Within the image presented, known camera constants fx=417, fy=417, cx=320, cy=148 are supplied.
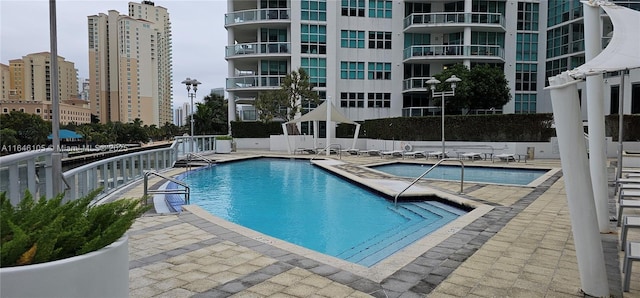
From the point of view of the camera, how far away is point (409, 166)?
1909 centimetres

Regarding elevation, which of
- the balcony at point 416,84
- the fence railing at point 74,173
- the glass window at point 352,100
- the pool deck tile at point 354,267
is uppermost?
the balcony at point 416,84

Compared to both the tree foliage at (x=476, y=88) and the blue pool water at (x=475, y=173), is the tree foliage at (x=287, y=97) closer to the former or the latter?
the tree foliage at (x=476, y=88)

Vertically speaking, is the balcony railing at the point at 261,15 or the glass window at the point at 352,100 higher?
the balcony railing at the point at 261,15

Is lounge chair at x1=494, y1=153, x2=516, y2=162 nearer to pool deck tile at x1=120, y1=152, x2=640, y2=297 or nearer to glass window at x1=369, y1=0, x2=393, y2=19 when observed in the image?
pool deck tile at x1=120, y1=152, x2=640, y2=297

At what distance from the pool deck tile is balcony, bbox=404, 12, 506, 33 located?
91.7 feet

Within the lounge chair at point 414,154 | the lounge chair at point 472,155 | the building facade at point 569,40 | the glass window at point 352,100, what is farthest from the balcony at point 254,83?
the building facade at point 569,40

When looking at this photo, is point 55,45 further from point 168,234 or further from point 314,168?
point 314,168

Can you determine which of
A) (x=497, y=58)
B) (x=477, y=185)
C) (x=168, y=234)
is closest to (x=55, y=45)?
(x=168, y=234)

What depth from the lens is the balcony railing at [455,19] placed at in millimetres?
31803

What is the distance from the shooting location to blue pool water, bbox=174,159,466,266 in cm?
717

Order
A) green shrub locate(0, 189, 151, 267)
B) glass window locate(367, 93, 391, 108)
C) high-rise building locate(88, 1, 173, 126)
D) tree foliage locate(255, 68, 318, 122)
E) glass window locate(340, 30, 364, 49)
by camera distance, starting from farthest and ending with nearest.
Answer: high-rise building locate(88, 1, 173, 126)
glass window locate(367, 93, 391, 108)
glass window locate(340, 30, 364, 49)
tree foliage locate(255, 68, 318, 122)
green shrub locate(0, 189, 151, 267)

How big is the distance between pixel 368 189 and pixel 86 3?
8.25m

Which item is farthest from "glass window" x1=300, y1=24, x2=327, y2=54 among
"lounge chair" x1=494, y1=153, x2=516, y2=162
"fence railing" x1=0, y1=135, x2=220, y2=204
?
"fence railing" x1=0, y1=135, x2=220, y2=204

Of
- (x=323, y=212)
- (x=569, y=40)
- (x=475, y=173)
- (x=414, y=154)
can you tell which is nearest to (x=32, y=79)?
(x=323, y=212)
